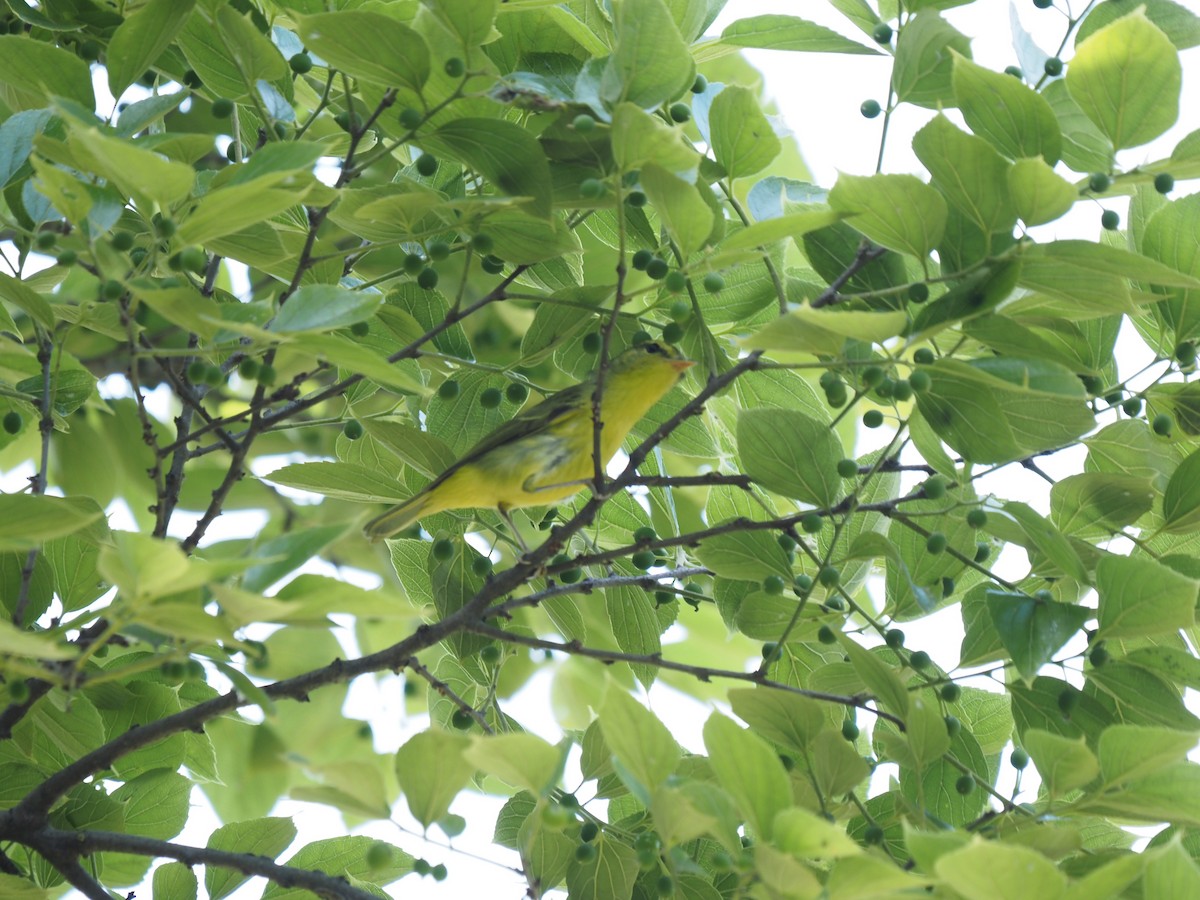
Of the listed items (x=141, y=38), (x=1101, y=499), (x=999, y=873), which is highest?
(x=141, y=38)

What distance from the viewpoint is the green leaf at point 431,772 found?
62.2 inches

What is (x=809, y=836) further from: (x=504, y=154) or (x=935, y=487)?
(x=504, y=154)

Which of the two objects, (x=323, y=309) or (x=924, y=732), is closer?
(x=323, y=309)

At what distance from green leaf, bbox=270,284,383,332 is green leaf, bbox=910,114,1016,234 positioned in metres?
0.85

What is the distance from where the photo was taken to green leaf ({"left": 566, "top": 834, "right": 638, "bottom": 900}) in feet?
7.14

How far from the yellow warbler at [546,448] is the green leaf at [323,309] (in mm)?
884

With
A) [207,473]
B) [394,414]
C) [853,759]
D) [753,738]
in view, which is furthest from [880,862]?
[207,473]

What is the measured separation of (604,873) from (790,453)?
0.85 m

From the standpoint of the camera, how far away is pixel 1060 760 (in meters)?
1.63

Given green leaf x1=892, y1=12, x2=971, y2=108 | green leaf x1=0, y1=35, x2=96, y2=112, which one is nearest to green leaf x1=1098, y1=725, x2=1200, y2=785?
green leaf x1=892, y1=12, x2=971, y2=108

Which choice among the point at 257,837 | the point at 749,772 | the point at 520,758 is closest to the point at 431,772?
the point at 520,758

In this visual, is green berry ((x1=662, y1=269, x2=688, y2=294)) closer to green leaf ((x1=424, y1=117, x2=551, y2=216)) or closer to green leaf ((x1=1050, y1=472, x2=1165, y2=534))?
→ green leaf ((x1=424, y1=117, x2=551, y2=216))

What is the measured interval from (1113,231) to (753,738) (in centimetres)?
148

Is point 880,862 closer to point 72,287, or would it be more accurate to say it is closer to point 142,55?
point 142,55
